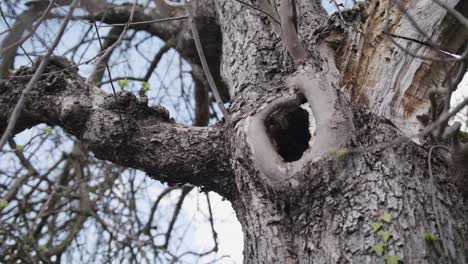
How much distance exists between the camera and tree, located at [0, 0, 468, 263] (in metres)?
1.59

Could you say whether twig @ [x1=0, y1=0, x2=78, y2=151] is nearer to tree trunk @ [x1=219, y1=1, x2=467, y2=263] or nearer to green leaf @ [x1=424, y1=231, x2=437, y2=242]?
tree trunk @ [x1=219, y1=1, x2=467, y2=263]

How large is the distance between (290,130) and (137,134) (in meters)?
0.61

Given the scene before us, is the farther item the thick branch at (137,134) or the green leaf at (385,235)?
the thick branch at (137,134)

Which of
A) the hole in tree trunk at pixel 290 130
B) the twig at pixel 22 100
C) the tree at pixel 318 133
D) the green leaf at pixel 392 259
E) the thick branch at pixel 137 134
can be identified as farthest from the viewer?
the thick branch at pixel 137 134

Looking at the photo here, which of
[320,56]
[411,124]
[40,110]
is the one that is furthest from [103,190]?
[411,124]

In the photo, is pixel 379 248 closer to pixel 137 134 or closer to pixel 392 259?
pixel 392 259

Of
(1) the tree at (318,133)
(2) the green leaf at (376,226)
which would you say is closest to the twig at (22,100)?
(1) the tree at (318,133)

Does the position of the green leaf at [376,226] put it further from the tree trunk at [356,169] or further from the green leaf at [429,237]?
the green leaf at [429,237]

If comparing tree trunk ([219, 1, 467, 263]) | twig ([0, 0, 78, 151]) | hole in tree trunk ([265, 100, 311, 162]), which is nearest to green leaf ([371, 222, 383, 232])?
tree trunk ([219, 1, 467, 263])

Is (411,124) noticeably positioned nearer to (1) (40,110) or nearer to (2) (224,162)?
(2) (224,162)

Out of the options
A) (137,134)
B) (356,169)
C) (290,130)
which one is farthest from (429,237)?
(137,134)

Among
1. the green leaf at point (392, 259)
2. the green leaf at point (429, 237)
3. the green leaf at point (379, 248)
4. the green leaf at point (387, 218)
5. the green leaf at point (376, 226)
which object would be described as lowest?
the green leaf at point (392, 259)

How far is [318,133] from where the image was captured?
172 cm

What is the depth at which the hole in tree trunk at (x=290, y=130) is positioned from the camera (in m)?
1.91
